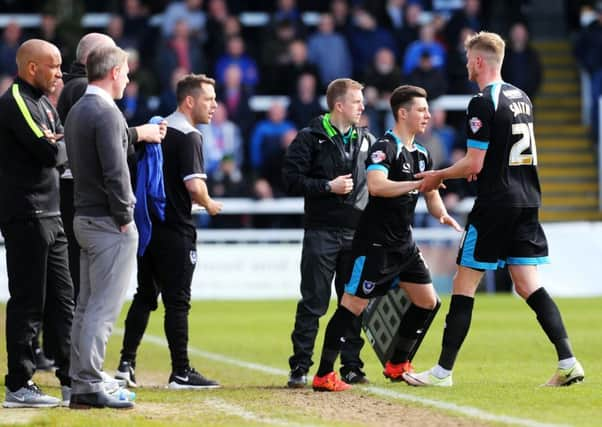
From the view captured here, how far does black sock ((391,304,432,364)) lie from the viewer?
36.0ft

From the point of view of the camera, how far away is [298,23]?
2586cm

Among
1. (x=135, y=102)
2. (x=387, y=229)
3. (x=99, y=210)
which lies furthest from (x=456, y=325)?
(x=135, y=102)

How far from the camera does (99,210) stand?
9.27 metres

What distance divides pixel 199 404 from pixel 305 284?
174 cm

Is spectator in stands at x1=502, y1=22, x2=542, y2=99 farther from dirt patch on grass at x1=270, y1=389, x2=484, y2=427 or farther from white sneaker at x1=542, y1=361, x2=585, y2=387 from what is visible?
dirt patch on grass at x1=270, y1=389, x2=484, y2=427

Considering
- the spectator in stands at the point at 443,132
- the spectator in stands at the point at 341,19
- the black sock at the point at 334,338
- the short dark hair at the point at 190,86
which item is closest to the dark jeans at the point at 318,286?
the black sock at the point at 334,338

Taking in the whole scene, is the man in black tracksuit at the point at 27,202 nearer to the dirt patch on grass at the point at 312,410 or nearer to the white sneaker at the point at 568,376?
the dirt patch on grass at the point at 312,410

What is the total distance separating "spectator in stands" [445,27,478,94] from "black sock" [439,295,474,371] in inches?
597

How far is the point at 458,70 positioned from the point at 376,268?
606 inches

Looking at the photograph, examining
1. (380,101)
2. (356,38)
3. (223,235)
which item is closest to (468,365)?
(223,235)

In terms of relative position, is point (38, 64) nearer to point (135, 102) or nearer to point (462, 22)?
point (135, 102)

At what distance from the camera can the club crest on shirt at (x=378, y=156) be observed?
34.2 ft

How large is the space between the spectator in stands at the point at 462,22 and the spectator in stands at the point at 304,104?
10.4 feet

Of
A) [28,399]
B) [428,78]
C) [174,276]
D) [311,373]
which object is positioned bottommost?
[311,373]
